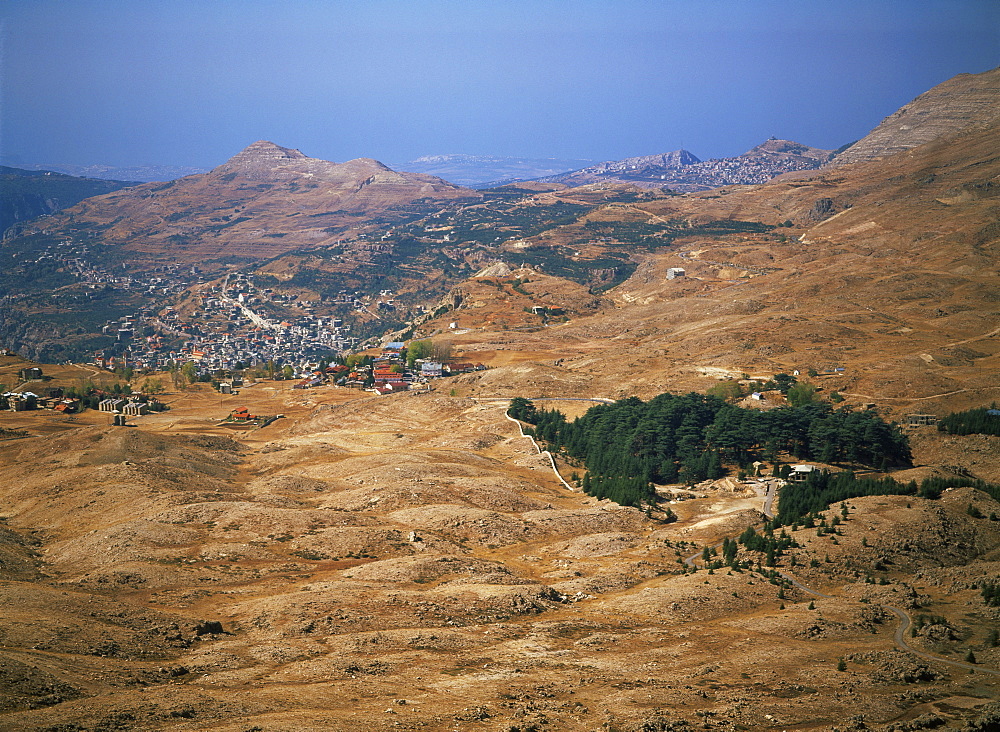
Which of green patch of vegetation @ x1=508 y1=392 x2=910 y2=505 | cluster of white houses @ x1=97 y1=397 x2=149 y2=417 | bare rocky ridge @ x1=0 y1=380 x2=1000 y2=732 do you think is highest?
cluster of white houses @ x1=97 y1=397 x2=149 y2=417

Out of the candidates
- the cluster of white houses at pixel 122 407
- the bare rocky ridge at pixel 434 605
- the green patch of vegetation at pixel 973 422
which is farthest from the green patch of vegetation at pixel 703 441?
the cluster of white houses at pixel 122 407

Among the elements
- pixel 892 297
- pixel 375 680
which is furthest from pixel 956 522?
pixel 892 297

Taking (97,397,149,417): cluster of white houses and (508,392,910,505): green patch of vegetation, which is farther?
(97,397,149,417): cluster of white houses

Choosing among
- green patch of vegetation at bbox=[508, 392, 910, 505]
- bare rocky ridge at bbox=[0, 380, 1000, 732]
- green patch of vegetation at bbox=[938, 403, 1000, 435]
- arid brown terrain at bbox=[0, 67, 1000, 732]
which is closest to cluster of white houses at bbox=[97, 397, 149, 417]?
arid brown terrain at bbox=[0, 67, 1000, 732]

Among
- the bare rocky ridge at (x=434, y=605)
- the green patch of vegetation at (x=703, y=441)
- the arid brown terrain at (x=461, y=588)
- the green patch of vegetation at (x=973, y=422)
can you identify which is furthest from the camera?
the green patch of vegetation at (x=973, y=422)

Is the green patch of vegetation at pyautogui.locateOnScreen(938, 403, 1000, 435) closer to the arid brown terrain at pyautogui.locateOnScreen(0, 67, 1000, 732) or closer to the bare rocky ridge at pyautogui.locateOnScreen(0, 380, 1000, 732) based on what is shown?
the arid brown terrain at pyautogui.locateOnScreen(0, 67, 1000, 732)

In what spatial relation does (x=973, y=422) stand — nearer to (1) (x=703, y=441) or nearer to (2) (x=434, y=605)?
(1) (x=703, y=441)

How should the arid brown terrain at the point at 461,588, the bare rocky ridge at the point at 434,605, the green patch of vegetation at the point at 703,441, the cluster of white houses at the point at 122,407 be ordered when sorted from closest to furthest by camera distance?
the bare rocky ridge at the point at 434,605
the arid brown terrain at the point at 461,588
the green patch of vegetation at the point at 703,441
the cluster of white houses at the point at 122,407

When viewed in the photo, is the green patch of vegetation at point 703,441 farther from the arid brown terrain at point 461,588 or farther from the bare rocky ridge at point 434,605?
the bare rocky ridge at point 434,605

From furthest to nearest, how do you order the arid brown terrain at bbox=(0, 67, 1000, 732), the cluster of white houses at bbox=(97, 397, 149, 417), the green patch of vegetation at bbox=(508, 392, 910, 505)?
the cluster of white houses at bbox=(97, 397, 149, 417) < the green patch of vegetation at bbox=(508, 392, 910, 505) < the arid brown terrain at bbox=(0, 67, 1000, 732)
